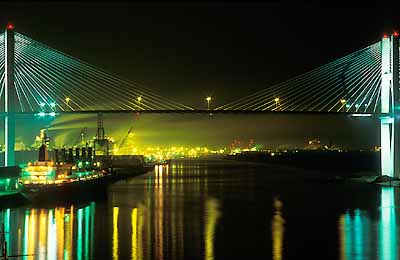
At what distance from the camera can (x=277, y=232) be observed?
15227 mm

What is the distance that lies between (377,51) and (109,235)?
63.5ft

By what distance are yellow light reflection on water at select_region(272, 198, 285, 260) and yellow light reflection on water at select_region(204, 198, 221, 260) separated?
46.6 inches

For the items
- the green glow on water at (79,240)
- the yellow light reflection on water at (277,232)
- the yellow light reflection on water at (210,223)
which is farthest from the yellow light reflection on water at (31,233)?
the yellow light reflection on water at (277,232)

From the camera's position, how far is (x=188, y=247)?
12883 mm

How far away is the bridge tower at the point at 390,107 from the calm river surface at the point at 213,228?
301 centimetres

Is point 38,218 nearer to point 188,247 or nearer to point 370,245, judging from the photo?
point 188,247

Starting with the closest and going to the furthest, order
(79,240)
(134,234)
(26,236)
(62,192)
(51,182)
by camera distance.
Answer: (79,240) < (26,236) < (134,234) < (62,192) < (51,182)

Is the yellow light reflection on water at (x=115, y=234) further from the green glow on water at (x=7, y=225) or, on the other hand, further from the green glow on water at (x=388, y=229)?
the green glow on water at (x=388, y=229)

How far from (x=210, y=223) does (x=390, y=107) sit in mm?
14056

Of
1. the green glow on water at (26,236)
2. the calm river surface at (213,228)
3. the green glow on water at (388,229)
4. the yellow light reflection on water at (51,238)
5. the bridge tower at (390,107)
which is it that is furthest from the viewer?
the bridge tower at (390,107)

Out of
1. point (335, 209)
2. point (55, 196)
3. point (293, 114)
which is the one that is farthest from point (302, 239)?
point (293, 114)

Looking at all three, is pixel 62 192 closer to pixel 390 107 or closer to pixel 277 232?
pixel 390 107

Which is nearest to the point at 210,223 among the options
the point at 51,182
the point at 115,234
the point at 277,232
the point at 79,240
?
the point at 277,232

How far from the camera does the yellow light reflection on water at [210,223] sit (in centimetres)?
1250
